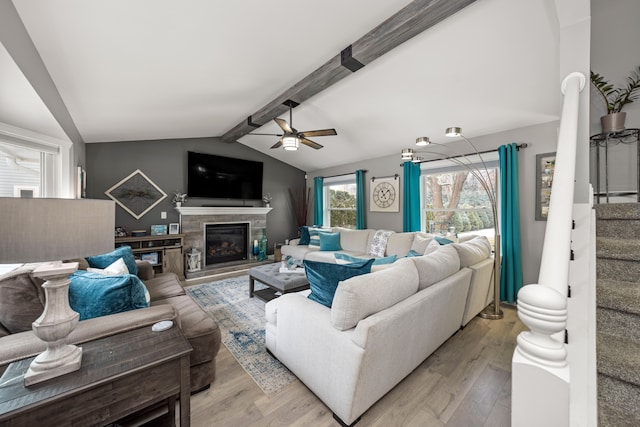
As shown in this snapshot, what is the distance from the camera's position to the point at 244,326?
2680 mm

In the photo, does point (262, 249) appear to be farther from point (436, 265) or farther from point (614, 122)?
point (614, 122)

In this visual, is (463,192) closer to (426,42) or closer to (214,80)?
(426,42)

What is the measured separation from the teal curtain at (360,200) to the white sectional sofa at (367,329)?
115 inches

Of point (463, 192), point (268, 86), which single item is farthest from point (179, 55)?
point (463, 192)

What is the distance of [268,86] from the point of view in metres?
3.01

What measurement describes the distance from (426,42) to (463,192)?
7.93 feet

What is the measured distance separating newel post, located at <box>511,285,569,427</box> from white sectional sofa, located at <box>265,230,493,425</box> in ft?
2.87

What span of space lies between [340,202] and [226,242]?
8.86 ft

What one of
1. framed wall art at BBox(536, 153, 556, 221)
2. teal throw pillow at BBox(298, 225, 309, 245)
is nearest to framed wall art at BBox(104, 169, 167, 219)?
teal throw pillow at BBox(298, 225, 309, 245)

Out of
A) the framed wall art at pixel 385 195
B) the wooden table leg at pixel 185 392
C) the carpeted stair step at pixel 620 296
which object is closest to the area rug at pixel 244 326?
the wooden table leg at pixel 185 392

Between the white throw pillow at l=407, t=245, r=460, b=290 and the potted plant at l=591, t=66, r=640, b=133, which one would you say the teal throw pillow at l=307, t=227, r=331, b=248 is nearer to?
the white throw pillow at l=407, t=245, r=460, b=290

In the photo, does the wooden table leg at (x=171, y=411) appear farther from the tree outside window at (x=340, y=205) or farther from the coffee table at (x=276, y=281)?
the tree outside window at (x=340, y=205)

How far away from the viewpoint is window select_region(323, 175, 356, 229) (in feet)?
18.6

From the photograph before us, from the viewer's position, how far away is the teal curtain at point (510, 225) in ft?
10.6
